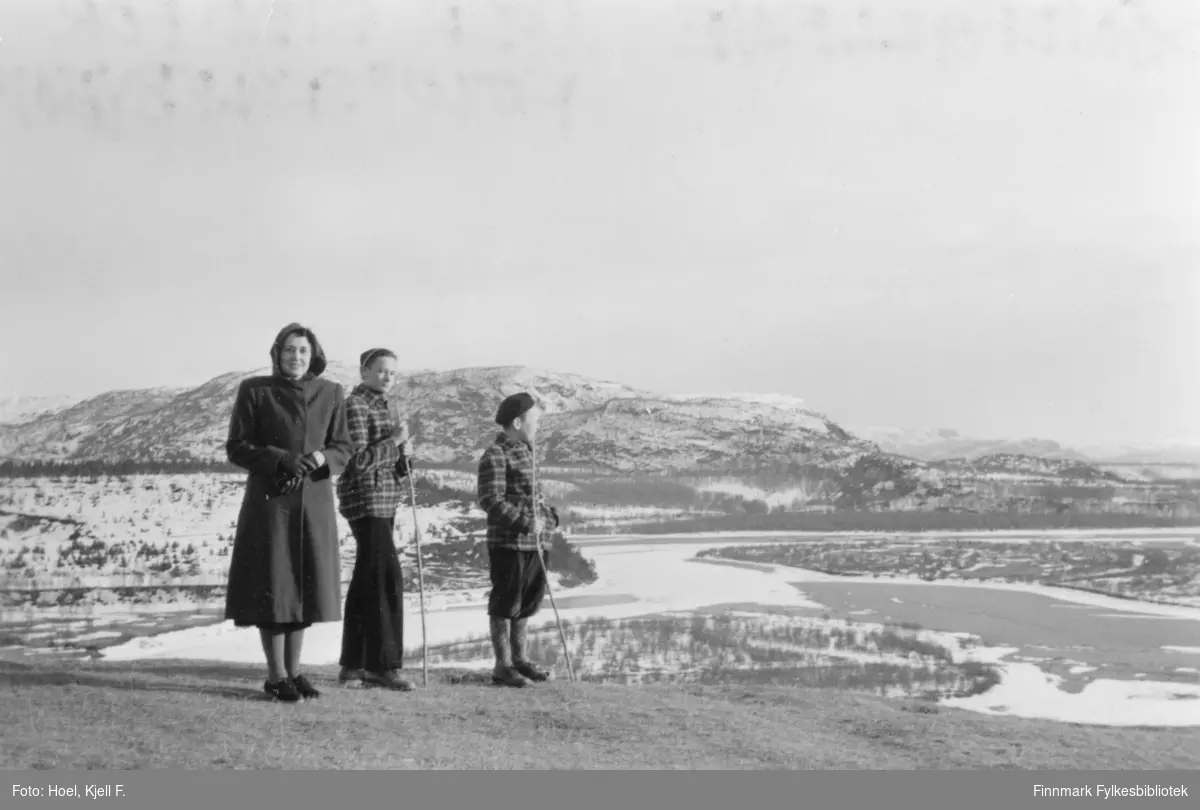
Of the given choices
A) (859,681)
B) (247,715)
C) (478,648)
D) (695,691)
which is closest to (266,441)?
(247,715)

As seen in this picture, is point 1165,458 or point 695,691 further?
point 1165,458

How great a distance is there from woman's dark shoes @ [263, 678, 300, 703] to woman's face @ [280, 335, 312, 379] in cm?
135

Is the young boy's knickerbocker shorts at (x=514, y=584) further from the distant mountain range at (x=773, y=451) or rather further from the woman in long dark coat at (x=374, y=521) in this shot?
the distant mountain range at (x=773, y=451)

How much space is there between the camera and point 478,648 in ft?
21.5

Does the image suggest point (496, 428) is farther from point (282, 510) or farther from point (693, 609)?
point (282, 510)

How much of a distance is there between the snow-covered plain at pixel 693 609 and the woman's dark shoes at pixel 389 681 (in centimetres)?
121

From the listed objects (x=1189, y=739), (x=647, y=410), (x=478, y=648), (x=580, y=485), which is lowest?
(x=1189, y=739)

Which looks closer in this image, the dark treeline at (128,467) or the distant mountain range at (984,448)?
the distant mountain range at (984,448)

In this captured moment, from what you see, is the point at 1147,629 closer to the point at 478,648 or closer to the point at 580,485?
the point at 580,485

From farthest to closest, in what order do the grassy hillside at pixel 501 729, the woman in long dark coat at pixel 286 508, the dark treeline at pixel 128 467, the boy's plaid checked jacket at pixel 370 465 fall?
the dark treeline at pixel 128 467
the boy's plaid checked jacket at pixel 370 465
the woman in long dark coat at pixel 286 508
the grassy hillside at pixel 501 729

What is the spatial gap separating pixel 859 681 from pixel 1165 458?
8.73ft

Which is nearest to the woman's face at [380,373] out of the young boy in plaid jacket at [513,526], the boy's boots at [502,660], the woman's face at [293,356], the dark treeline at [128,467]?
the woman's face at [293,356]

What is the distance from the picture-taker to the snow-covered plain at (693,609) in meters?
6.28

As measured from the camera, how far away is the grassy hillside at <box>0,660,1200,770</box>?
457 centimetres
